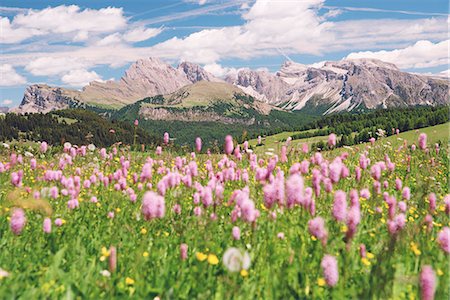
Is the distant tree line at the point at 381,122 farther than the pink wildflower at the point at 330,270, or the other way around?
the distant tree line at the point at 381,122

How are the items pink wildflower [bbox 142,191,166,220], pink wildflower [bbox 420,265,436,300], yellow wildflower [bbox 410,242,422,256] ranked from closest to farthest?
pink wildflower [bbox 420,265,436,300], pink wildflower [bbox 142,191,166,220], yellow wildflower [bbox 410,242,422,256]

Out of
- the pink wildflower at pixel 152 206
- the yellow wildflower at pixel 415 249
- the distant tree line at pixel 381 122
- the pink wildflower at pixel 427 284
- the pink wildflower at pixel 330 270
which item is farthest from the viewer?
the distant tree line at pixel 381 122

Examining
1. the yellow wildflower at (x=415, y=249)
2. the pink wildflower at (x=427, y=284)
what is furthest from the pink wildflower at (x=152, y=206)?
the yellow wildflower at (x=415, y=249)

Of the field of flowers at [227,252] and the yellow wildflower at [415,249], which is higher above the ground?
the field of flowers at [227,252]

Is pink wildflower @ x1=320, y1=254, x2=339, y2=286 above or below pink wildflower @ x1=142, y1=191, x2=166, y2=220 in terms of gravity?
below

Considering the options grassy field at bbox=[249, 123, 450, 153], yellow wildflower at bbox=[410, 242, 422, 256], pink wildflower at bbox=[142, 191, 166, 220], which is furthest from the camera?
grassy field at bbox=[249, 123, 450, 153]

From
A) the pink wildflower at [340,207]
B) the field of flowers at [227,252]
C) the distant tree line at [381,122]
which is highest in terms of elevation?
the pink wildflower at [340,207]

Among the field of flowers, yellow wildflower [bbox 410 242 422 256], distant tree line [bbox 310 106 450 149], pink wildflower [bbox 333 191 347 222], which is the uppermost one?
pink wildflower [bbox 333 191 347 222]

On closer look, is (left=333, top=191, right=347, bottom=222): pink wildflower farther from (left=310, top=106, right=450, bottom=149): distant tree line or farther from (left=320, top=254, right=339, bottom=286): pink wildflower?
(left=310, top=106, right=450, bottom=149): distant tree line

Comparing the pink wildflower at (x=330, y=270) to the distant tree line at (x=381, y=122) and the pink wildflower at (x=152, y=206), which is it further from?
the distant tree line at (x=381, y=122)

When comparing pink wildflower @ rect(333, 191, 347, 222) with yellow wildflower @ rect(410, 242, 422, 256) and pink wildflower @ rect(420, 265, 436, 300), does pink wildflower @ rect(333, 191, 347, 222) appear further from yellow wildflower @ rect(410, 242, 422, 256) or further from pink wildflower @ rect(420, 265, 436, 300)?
yellow wildflower @ rect(410, 242, 422, 256)

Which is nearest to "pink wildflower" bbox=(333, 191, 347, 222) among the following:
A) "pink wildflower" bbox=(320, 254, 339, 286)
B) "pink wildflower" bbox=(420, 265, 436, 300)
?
"pink wildflower" bbox=(320, 254, 339, 286)

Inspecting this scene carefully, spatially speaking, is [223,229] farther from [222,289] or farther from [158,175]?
[158,175]

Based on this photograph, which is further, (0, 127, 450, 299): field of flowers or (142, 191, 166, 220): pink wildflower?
(142, 191, 166, 220): pink wildflower
